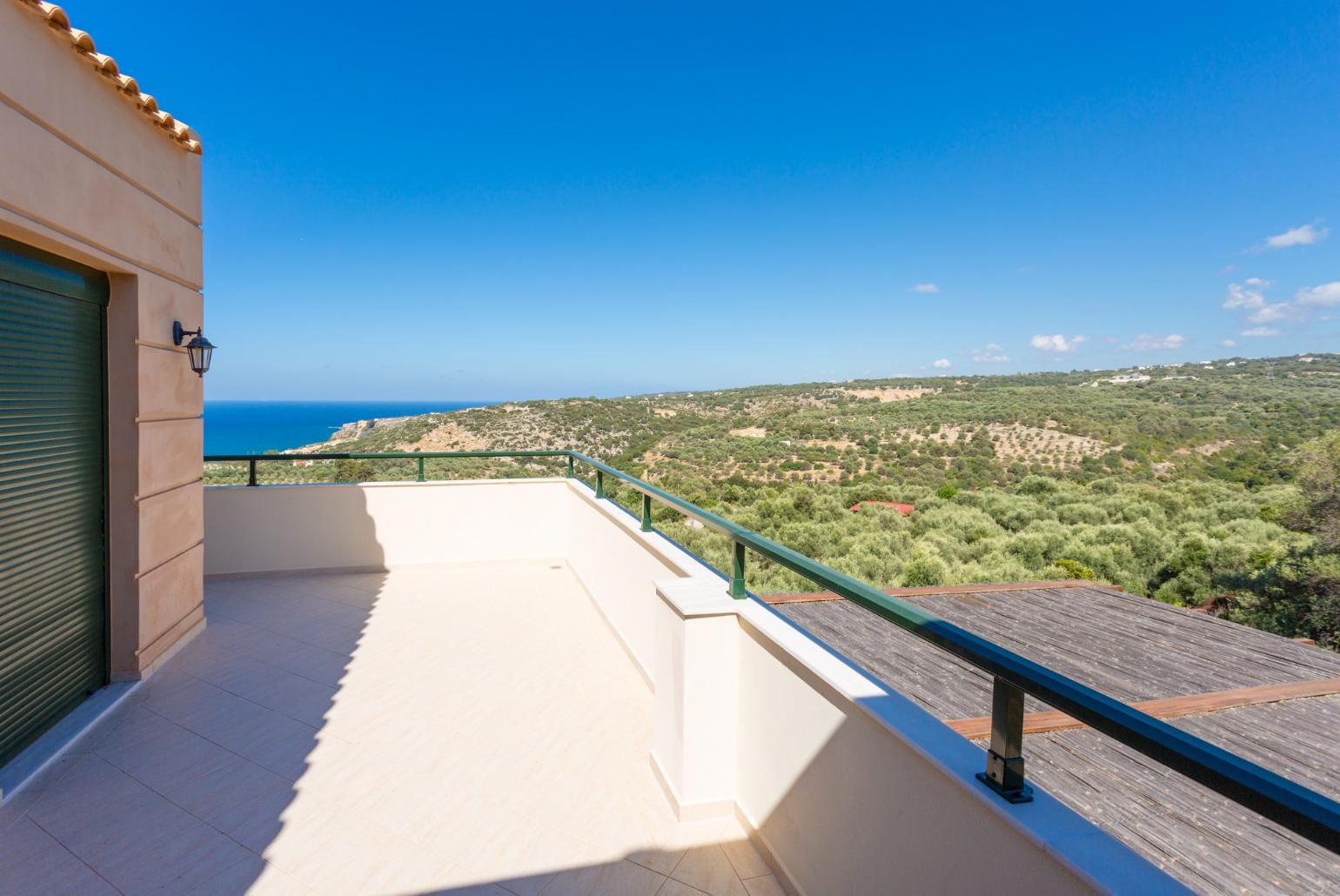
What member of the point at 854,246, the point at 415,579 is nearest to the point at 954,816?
the point at 415,579

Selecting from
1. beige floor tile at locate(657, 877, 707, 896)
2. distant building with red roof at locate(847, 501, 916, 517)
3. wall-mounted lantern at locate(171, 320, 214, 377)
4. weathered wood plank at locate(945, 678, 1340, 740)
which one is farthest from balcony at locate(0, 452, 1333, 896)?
distant building with red roof at locate(847, 501, 916, 517)

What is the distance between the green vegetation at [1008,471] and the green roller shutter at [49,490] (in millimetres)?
3780

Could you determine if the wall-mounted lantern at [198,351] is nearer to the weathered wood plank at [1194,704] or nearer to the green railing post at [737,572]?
the green railing post at [737,572]

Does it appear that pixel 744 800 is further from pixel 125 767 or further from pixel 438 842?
pixel 125 767

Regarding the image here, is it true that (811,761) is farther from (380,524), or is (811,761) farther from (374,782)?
(380,524)

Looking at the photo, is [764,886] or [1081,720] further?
[764,886]

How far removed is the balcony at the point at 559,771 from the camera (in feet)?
4.31

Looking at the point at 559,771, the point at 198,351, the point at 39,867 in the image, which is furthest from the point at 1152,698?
the point at 198,351

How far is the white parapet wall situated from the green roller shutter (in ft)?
8.95

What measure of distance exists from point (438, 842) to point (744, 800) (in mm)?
Result: 1108

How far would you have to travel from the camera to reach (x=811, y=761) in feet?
5.90

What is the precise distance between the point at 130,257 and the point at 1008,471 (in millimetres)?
23751

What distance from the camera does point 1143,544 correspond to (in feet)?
40.6

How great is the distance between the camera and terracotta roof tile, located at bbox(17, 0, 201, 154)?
2613mm
